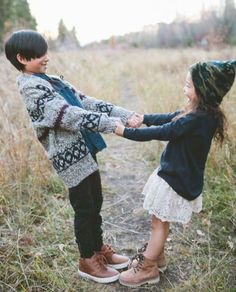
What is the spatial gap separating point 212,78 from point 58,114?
79 cm

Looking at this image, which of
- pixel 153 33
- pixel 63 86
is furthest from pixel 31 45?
pixel 153 33

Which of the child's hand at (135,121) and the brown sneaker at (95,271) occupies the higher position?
the child's hand at (135,121)

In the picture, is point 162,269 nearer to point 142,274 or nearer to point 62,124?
point 142,274

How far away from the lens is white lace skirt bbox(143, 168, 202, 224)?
212 centimetres

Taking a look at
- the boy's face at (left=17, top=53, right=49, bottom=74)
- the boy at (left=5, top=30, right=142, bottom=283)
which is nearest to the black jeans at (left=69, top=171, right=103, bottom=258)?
the boy at (left=5, top=30, right=142, bottom=283)

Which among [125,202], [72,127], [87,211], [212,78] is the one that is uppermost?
[212,78]

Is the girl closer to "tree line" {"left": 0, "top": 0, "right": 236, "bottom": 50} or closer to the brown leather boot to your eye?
the brown leather boot

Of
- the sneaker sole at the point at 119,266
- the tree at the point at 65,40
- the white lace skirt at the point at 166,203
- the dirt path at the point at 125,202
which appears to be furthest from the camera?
the tree at the point at 65,40

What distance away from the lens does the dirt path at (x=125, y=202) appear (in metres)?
2.73

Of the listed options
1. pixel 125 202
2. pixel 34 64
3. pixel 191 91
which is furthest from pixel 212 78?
pixel 125 202

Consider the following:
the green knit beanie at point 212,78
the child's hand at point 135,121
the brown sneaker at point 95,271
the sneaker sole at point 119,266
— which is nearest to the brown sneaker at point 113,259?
the sneaker sole at point 119,266

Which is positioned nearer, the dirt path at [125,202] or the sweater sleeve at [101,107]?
the sweater sleeve at [101,107]

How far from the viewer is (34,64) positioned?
203 cm

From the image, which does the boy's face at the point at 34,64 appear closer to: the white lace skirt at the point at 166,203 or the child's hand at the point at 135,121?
the child's hand at the point at 135,121
